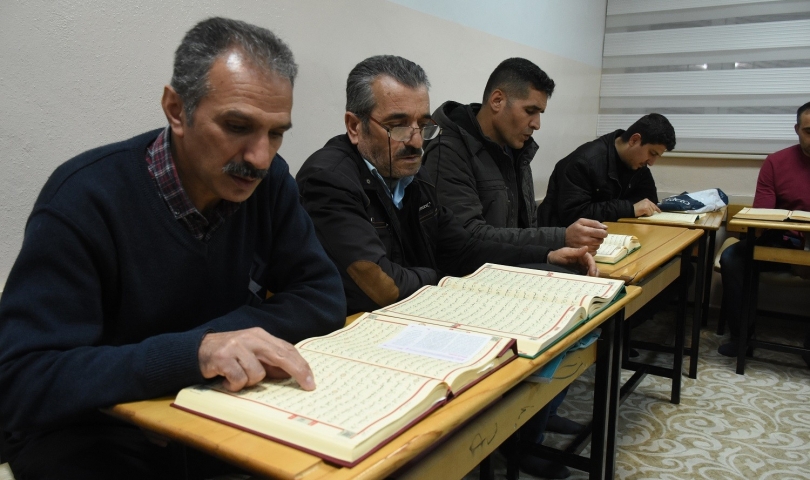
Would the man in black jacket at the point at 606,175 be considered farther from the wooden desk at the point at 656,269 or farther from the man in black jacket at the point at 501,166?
the man in black jacket at the point at 501,166

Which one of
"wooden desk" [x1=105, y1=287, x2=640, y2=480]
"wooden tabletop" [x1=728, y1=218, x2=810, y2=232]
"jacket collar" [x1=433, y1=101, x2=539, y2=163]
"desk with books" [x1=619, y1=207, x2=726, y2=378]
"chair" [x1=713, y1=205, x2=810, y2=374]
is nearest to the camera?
"wooden desk" [x1=105, y1=287, x2=640, y2=480]

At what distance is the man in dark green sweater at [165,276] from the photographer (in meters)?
0.86

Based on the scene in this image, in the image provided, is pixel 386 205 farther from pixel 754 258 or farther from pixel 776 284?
pixel 776 284

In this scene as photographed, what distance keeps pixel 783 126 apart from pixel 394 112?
3499mm

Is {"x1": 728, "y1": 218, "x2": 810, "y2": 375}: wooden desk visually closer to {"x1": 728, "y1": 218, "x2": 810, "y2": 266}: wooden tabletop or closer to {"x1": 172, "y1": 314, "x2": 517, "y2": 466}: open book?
{"x1": 728, "y1": 218, "x2": 810, "y2": 266}: wooden tabletop

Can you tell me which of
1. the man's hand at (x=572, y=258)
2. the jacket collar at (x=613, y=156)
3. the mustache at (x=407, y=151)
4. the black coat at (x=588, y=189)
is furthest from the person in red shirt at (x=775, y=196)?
the mustache at (x=407, y=151)

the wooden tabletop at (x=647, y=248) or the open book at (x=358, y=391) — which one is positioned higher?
the open book at (x=358, y=391)

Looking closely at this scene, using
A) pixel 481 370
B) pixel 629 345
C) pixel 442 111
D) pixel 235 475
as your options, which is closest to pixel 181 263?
pixel 235 475

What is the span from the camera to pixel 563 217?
10.9ft

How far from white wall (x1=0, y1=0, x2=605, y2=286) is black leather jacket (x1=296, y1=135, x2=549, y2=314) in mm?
488

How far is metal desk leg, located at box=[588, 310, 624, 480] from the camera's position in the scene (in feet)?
5.12

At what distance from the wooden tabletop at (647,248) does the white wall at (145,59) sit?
3.48 ft

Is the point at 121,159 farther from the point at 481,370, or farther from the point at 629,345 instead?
the point at 629,345

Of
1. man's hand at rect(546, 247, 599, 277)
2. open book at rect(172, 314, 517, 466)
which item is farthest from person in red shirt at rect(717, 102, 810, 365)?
open book at rect(172, 314, 517, 466)
